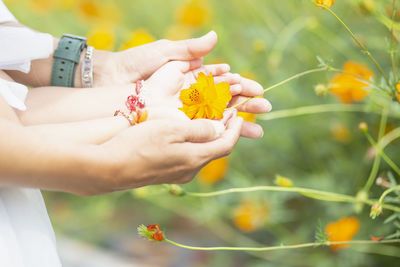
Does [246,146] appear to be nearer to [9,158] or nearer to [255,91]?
[255,91]

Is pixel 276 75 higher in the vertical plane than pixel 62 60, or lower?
higher

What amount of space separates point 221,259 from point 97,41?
29.2 inches

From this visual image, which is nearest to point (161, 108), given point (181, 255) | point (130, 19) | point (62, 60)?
point (62, 60)

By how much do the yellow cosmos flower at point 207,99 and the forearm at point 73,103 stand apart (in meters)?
0.15

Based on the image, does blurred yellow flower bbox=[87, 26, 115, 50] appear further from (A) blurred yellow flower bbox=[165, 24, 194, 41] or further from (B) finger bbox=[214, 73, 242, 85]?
(B) finger bbox=[214, 73, 242, 85]

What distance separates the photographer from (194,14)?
139cm

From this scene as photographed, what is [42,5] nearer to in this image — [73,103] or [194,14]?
[194,14]

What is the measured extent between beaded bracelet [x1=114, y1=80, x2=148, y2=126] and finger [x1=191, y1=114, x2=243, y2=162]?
131 millimetres

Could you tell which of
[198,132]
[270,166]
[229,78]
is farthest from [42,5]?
[198,132]

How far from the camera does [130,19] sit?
6.45 feet

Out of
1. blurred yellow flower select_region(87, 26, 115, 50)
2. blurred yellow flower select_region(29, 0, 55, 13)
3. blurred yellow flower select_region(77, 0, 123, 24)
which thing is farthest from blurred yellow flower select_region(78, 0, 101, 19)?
blurred yellow flower select_region(87, 26, 115, 50)

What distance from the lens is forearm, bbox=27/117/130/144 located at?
0.62 m

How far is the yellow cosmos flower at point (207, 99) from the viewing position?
71 centimetres

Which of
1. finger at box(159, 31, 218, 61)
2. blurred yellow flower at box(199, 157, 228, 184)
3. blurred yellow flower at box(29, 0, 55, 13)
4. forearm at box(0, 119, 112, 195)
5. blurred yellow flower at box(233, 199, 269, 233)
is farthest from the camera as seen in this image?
blurred yellow flower at box(29, 0, 55, 13)
